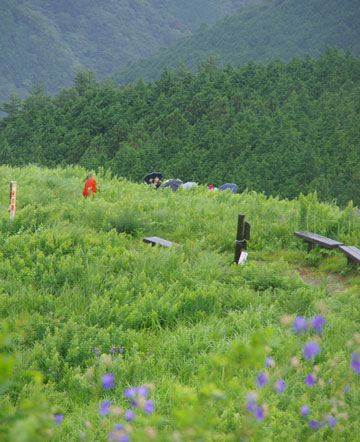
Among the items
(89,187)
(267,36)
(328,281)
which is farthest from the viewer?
(267,36)

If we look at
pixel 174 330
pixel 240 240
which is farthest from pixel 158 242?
pixel 174 330

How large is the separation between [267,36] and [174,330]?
485 feet

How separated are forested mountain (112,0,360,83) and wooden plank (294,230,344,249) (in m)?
123

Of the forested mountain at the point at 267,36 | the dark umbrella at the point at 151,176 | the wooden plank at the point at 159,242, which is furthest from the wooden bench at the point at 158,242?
the forested mountain at the point at 267,36

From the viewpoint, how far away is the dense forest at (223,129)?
1617 inches

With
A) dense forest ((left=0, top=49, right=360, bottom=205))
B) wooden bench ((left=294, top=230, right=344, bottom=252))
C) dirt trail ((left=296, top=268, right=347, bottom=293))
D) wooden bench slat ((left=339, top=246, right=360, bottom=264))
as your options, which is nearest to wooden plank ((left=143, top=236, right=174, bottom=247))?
dirt trail ((left=296, top=268, right=347, bottom=293))

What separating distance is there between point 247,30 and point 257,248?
150007mm

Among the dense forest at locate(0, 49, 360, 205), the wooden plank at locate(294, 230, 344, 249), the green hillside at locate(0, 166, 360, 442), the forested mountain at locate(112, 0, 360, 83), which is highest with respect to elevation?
the forested mountain at locate(112, 0, 360, 83)

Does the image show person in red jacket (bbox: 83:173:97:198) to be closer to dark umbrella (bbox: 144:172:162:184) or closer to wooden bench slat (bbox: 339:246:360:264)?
wooden bench slat (bbox: 339:246:360:264)

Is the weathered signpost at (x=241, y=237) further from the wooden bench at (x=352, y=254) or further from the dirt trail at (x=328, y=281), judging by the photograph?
the wooden bench at (x=352, y=254)

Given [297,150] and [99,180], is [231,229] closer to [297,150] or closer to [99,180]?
[99,180]

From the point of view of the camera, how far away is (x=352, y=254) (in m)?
5.90

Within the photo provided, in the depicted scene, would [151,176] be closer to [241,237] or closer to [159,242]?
[159,242]

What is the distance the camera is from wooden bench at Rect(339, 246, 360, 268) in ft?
19.1
